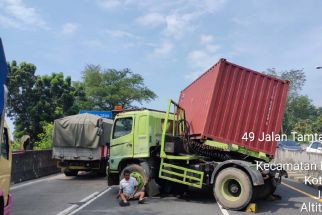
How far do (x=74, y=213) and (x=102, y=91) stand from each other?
171 feet

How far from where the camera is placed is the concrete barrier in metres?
17.0

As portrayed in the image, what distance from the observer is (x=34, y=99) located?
44.0m

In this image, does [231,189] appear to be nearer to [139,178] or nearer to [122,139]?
[139,178]

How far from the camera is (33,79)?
44969 millimetres

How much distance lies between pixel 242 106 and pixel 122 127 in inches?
156

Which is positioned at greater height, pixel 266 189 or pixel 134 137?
pixel 134 137

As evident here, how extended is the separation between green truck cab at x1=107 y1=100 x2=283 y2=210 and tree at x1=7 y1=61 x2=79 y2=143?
29746mm

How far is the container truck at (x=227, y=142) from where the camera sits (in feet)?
37.7

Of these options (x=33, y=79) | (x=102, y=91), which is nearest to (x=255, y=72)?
(x=33, y=79)

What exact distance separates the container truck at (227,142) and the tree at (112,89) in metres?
46.8

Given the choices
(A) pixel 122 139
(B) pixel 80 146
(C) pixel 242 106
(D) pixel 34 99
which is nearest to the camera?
(C) pixel 242 106

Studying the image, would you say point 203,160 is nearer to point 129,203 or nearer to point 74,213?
point 129,203

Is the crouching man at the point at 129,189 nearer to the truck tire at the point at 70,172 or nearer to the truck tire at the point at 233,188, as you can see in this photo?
the truck tire at the point at 233,188

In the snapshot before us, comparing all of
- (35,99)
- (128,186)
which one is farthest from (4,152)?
(35,99)
